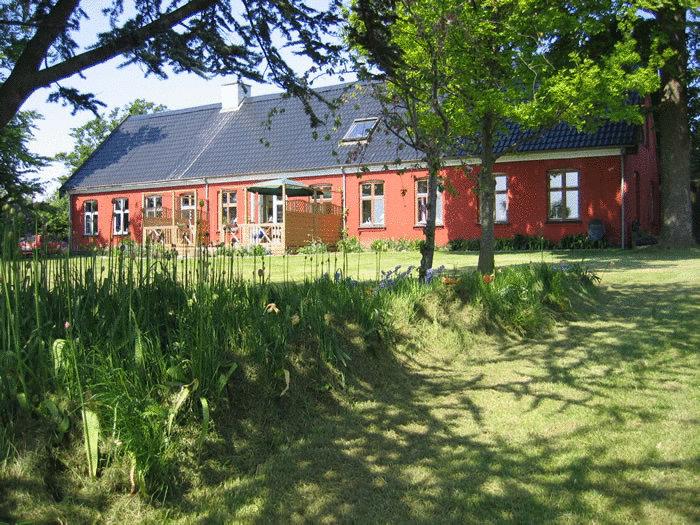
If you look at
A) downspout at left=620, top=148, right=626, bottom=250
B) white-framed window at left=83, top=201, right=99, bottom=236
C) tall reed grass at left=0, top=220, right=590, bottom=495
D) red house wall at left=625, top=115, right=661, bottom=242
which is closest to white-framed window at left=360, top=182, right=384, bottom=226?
downspout at left=620, top=148, right=626, bottom=250

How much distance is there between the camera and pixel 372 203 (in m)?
23.7

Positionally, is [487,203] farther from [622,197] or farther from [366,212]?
[366,212]

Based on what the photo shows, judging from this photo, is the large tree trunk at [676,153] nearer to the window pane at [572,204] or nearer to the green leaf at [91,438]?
the window pane at [572,204]

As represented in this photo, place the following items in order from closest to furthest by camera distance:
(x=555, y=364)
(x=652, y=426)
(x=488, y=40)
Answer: (x=652, y=426)
(x=555, y=364)
(x=488, y=40)

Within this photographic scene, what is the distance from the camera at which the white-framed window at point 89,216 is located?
30.6 meters

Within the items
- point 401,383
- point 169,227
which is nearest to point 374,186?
point 169,227

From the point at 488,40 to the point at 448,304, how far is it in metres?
5.02

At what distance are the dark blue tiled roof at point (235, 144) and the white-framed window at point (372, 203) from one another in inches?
43.4

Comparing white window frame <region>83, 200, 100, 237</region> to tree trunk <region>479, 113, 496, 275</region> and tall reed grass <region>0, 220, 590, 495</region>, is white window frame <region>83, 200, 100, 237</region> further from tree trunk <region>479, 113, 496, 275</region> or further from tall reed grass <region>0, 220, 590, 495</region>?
tall reed grass <region>0, 220, 590, 495</region>

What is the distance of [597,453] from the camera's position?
3318 millimetres

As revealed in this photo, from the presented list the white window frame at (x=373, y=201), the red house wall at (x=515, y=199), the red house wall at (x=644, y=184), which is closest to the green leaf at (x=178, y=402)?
the red house wall at (x=515, y=199)

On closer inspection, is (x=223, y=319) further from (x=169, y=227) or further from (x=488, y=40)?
(x=169, y=227)

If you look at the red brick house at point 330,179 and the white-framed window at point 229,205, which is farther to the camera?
the white-framed window at point 229,205

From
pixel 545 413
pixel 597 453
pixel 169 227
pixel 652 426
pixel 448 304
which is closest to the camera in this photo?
pixel 597 453
